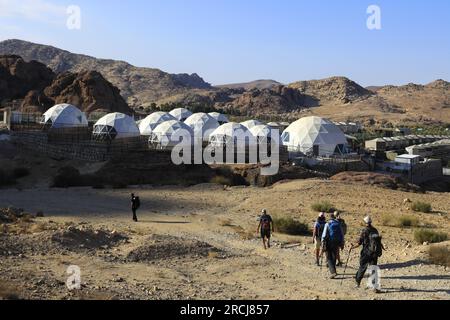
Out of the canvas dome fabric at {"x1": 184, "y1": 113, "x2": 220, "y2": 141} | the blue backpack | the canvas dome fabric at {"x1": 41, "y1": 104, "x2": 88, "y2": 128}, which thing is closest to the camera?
the blue backpack

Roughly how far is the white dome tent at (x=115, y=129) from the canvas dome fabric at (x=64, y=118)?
108 inches

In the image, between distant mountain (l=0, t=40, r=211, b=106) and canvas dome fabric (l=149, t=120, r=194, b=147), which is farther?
distant mountain (l=0, t=40, r=211, b=106)

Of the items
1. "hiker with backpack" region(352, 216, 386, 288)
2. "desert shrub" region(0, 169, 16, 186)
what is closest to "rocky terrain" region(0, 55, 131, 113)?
"desert shrub" region(0, 169, 16, 186)

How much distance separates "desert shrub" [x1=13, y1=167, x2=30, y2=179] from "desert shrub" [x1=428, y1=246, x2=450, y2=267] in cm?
2223

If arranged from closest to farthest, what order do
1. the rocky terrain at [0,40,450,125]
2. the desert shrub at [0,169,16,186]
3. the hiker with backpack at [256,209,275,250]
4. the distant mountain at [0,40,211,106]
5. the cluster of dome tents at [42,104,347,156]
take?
the hiker with backpack at [256,209,275,250]
the desert shrub at [0,169,16,186]
the cluster of dome tents at [42,104,347,156]
the rocky terrain at [0,40,450,125]
the distant mountain at [0,40,211,106]

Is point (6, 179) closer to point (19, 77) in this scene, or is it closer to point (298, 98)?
point (19, 77)

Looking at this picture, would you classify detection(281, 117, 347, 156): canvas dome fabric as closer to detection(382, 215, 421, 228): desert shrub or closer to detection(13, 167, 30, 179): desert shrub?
detection(13, 167, 30, 179): desert shrub

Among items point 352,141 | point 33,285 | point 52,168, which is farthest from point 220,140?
point 33,285

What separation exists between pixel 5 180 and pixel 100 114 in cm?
2997

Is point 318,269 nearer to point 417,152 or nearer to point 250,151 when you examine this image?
point 250,151

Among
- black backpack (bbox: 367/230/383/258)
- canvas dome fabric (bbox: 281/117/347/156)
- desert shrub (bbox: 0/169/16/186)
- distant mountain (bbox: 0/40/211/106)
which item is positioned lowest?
desert shrub (bbox: 0/169/16/186)

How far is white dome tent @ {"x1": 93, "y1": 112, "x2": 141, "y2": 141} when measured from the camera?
38312 millimetres

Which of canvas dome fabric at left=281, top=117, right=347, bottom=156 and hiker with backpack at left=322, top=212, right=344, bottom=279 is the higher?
canvas dome fabric at left=281, top=117, right=347, bottom=156
